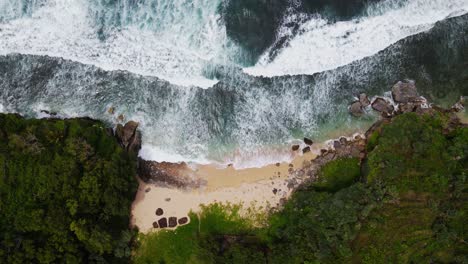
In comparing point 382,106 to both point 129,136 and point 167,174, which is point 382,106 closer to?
point 167,174

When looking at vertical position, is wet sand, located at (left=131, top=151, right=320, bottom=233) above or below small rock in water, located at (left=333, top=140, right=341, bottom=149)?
below

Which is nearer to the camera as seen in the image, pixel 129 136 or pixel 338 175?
pixel 129 136

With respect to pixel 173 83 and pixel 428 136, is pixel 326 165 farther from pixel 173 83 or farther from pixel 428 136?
pixel 173 83

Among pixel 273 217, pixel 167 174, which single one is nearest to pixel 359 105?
pixel 273 217

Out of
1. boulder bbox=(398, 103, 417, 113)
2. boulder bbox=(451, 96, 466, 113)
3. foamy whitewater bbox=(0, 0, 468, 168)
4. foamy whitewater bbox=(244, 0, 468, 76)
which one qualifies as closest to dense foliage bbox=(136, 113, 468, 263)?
boulder bbox=(398, 103, 417, 113)

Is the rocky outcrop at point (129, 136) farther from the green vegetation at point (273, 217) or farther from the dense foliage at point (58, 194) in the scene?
the dense foliage at point (58, 194)

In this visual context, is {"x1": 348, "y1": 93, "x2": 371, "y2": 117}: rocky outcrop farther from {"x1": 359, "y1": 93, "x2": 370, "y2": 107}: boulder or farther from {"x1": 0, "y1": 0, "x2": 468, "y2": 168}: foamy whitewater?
{"x1": 0, "y1": 0, "x2": 468, "y2": 168}: foamy whitewater
